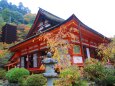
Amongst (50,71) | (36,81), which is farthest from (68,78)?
(50,71)

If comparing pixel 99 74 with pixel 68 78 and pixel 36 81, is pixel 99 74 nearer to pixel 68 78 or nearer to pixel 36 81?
pixel 68 78

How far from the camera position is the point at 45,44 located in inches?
619

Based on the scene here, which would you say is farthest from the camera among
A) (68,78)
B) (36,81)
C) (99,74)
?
(99,74)

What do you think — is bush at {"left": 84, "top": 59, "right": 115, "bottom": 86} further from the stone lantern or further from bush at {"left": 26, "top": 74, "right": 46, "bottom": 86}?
the stone lantern

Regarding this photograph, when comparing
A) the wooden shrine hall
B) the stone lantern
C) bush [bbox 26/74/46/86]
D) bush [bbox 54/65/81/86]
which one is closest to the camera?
the stone lantern

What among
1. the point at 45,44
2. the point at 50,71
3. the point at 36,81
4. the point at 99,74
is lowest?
the point at 36,81

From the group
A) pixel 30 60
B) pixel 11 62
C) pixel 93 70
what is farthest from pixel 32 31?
pixel 93 70

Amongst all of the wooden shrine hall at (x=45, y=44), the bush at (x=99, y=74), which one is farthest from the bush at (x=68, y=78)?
the wooden shrine hall at (x=45, y=44)

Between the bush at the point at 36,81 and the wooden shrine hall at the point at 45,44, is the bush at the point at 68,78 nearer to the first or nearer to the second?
the bush at the point at 36,81

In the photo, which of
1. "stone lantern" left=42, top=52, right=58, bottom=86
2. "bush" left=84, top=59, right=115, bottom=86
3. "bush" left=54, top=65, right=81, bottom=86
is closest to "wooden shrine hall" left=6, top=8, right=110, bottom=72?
"bush" left=84, top=59, right=115, bottom=86

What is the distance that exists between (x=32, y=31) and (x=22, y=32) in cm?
2721

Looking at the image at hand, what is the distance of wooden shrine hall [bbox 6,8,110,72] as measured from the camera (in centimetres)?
1399

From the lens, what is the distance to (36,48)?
56.6ft

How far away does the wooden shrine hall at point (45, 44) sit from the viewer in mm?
13992
